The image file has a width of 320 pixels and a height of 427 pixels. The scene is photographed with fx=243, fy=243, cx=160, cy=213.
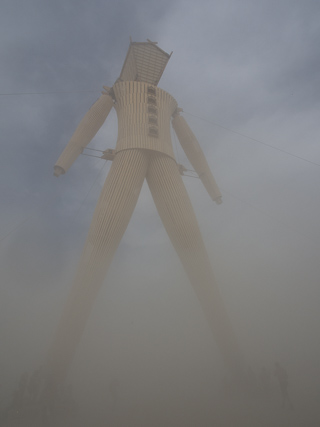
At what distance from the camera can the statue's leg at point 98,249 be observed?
6754mm

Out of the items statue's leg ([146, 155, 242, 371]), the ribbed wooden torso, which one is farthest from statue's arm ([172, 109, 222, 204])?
statue's leg ([146, 155, 242, 371])

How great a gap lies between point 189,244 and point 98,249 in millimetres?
2926

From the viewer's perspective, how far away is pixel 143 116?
9.20 meters

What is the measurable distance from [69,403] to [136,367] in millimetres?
2247

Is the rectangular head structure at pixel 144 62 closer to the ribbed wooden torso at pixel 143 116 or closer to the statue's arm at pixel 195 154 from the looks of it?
the ribbed wooden torso at pixel 143 116

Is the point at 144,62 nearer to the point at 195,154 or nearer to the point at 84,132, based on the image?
the point at 84,132

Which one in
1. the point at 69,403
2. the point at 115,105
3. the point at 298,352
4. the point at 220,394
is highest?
the point at 115,105

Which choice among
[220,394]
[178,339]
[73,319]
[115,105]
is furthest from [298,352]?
[115,105]

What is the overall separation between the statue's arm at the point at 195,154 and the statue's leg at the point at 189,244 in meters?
1.93

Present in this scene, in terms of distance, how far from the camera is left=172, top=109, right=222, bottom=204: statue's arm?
34.2 ft

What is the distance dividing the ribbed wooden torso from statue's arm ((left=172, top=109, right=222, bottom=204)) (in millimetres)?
939

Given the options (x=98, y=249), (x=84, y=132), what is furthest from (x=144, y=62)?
(x=98, y=249)

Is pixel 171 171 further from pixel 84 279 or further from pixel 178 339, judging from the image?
pixel 178 339

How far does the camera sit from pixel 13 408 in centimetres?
566
